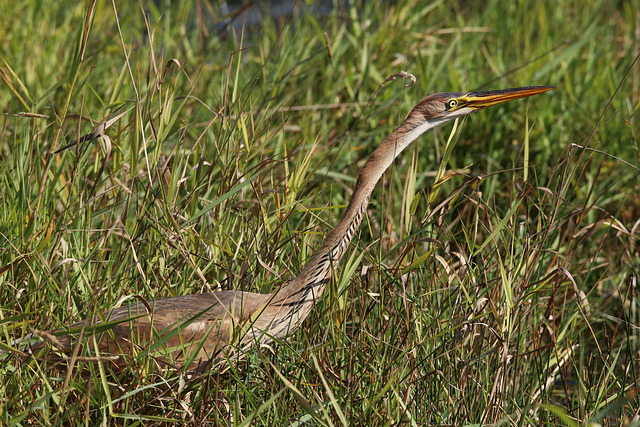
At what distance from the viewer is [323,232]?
3.01 meters

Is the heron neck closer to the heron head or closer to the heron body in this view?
the heron body

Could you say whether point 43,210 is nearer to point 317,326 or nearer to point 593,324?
point 317,326

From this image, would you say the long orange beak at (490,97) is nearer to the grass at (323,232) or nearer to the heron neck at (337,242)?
the grass at (323,232)

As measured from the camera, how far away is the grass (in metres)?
2.34

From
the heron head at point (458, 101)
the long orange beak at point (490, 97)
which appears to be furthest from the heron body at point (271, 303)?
the long orange beak at point (490, 97)

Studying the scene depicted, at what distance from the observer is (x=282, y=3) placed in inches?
313

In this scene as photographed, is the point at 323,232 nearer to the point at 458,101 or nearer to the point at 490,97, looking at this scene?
the point at 458,101

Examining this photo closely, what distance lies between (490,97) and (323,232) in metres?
0.84

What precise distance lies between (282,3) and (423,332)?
604 cm

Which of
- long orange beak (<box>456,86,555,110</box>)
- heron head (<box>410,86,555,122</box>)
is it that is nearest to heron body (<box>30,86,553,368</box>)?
heron head (<box>410,86,555,122</box>)

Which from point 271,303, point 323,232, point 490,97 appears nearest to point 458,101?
point 490,97

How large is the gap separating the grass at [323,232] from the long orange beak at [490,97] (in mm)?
146

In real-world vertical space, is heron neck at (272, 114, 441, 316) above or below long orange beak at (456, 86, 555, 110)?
below

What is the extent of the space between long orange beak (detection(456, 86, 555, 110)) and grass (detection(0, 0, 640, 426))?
0.15 metres
